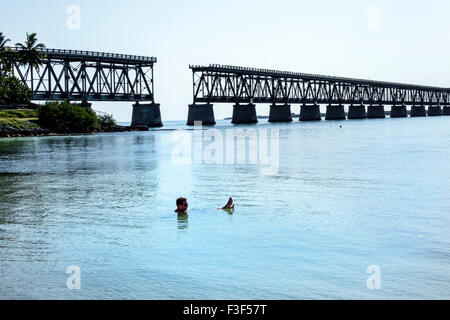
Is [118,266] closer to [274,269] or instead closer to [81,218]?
[274,269]

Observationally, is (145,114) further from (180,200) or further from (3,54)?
(180,200)

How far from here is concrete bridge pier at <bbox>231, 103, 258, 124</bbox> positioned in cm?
18162

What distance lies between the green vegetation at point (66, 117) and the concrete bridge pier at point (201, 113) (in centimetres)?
5711

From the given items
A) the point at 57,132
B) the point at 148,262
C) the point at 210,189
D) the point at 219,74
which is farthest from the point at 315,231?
the point at 219,74

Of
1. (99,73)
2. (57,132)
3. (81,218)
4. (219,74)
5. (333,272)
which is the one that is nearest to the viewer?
(333,272)

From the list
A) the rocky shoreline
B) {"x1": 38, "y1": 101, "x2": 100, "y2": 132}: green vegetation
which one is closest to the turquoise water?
the rocky shoreline

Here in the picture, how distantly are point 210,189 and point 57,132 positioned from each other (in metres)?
77.7

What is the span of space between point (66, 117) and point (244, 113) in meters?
89.5

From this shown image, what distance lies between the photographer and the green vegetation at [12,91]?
9675cm

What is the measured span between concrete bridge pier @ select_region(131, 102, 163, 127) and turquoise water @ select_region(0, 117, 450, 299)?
113 m

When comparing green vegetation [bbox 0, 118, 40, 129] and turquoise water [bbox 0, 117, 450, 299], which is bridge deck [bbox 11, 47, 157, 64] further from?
turquoise water [bbox 0, 117, 450, 299]

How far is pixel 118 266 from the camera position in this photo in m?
12.6

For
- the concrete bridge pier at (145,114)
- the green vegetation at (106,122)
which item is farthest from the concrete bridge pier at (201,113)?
the green vegetation at (106,122)
